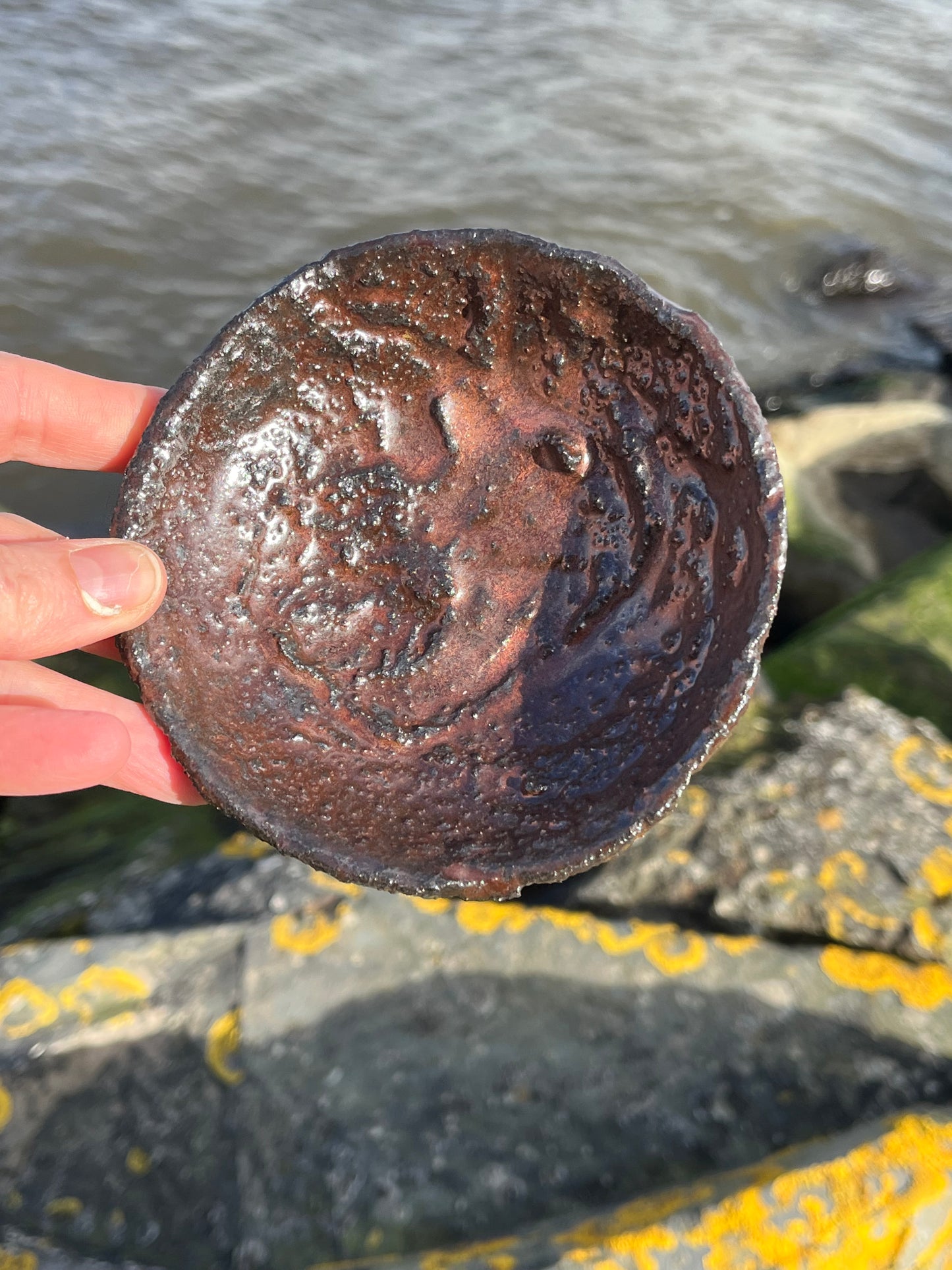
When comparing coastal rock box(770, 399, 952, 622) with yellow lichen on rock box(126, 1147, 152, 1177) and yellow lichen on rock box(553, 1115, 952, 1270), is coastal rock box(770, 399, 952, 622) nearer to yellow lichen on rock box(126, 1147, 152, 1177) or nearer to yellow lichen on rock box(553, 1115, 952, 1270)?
yellow lichen on rock box(553, 1115, 952, 1270)

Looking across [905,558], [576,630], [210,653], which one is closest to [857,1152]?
[576,630]

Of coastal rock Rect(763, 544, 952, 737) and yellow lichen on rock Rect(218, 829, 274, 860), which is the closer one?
yellow lichen on rock Rect(218, 829, 274, 860)

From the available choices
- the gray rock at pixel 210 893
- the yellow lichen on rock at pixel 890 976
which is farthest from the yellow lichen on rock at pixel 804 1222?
the gray rock at pixel 210 893

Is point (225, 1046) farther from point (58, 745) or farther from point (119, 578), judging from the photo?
point (119, 578)

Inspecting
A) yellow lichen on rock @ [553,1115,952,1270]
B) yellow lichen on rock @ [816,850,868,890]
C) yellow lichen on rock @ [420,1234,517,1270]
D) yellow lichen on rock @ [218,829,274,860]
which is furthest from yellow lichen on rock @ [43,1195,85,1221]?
yellow lichen on rock @ [816,850,868,890]

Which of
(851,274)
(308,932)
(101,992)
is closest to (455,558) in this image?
(308,932)
